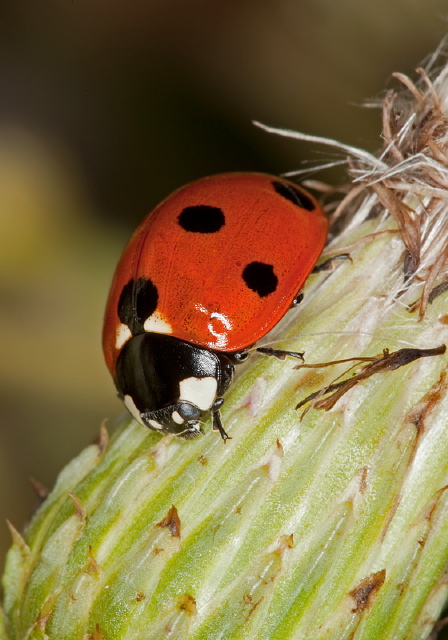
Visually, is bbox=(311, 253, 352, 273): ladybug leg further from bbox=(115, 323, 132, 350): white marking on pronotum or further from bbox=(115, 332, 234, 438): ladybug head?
bbox=(115, 323, 132, 350): white marking on pronotum

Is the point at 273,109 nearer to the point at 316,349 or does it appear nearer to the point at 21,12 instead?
the point at 21,12

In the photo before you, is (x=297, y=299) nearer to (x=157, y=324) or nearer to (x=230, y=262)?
(x=230, y=262)

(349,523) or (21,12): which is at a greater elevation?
(21,12)

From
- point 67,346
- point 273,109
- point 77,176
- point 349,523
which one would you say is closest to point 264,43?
point 273,109

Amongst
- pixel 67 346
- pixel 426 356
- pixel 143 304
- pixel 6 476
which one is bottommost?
pixel 6 476

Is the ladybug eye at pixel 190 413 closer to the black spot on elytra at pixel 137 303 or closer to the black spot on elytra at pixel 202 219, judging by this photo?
the black spot on elytra at pixel 137 303

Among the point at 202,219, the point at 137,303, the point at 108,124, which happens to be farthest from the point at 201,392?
the point at 108,124

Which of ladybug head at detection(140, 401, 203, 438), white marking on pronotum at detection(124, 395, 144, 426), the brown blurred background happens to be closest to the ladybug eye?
ladybug head at detection(140, 401, 203, 438)
